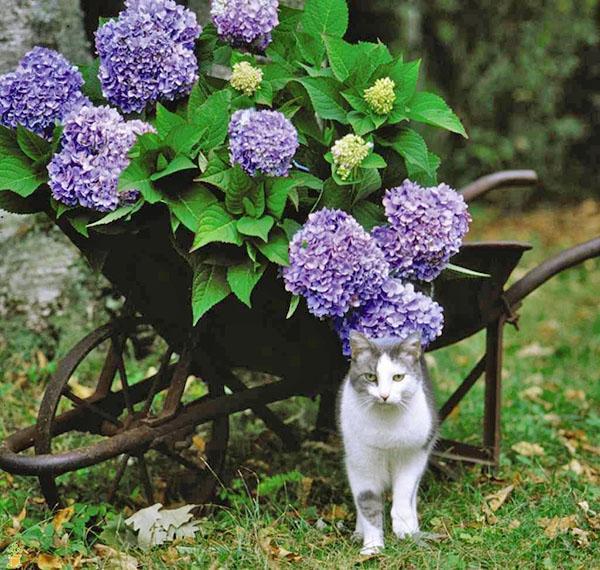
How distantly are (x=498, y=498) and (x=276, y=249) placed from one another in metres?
1.19

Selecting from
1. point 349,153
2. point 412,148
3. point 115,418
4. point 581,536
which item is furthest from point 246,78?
point 581,536

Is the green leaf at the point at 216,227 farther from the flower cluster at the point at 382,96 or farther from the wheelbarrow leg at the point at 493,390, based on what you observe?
the wheelbarrow leg at the point at 493,390

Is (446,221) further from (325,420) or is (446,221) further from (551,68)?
(551,68)

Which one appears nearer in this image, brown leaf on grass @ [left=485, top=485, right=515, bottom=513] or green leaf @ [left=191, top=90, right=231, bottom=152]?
green leaf @ [left=191, top=90, right=231, bottom=152]

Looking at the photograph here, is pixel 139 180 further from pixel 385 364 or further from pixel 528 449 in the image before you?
pixel 528 449

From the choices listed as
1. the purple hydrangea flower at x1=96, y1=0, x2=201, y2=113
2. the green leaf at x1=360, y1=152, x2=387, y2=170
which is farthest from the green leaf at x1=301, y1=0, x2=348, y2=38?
the green leaf at x1=360, y1=152, x2=387, y2=170

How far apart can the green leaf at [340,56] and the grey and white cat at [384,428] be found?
695 millimetres

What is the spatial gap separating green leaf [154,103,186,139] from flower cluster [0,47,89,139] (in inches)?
9.5

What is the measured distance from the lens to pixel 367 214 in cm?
268

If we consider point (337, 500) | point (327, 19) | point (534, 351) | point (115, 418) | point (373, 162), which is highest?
point (327, 19)

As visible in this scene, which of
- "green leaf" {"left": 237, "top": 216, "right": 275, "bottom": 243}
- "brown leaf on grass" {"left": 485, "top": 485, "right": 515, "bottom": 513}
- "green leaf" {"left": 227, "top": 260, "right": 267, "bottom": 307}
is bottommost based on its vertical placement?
"brown leaf on grass" {"left": 485, "top": 485, "right": 515, "bottom": 513}

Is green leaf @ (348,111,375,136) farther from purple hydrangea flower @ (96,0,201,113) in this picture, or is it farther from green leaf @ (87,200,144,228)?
green leaf @ (87,200,144,228)

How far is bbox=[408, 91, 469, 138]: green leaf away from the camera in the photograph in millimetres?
2625

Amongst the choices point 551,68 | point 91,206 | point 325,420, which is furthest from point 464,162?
point 91,206
